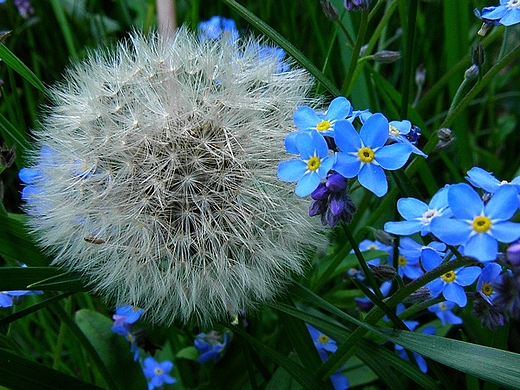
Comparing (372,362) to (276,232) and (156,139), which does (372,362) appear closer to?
(276,232)

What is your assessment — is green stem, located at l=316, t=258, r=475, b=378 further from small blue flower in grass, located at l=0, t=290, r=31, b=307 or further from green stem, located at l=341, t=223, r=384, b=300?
small blue flower in grass, located at l=0, t=290, r=31, b=307

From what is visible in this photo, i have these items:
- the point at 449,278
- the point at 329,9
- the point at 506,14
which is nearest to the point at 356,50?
the point at 329,9

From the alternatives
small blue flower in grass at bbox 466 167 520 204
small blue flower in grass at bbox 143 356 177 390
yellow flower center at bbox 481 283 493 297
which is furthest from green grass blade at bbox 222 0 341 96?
small blue flower in grass at bbox 143 356 177 390

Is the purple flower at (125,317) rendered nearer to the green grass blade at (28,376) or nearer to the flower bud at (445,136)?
the green grass blade at (28,376)

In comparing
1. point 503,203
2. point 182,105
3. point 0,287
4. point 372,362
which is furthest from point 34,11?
point 503,203

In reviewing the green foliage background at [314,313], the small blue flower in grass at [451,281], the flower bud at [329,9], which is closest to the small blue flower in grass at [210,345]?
the green foliage background at [314,313]

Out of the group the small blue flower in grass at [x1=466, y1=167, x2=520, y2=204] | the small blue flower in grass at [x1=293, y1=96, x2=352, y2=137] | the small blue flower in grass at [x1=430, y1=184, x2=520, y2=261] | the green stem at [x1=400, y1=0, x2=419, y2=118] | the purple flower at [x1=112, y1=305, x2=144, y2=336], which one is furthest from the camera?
the purple flower at [x1=112, y1=305, x2=144, y2=336]
